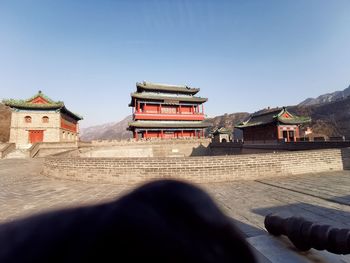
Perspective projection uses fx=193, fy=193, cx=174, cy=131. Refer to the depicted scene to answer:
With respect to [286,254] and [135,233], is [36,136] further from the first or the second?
[135,233]

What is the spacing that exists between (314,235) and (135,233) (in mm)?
2087

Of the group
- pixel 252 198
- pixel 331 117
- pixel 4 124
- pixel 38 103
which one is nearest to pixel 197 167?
pixel 252 198

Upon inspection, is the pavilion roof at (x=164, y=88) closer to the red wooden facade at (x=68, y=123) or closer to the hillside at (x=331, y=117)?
the red wooden facade at (x=68, y=123)

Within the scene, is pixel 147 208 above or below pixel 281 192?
above

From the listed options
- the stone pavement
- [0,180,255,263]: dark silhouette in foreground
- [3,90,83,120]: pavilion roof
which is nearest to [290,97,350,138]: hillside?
the stone pavement

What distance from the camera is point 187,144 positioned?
82.1 feet

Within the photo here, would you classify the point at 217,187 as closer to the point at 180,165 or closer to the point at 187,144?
the point at 180,165

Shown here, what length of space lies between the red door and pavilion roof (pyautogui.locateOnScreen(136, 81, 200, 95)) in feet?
47.2

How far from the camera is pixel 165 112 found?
28.9 m

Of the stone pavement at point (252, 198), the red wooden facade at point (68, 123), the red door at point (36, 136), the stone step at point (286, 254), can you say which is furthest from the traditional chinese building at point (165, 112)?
the stone step at point (286, 254)

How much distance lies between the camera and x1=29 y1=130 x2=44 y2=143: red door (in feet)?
79.2

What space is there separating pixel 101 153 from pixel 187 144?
10439mm

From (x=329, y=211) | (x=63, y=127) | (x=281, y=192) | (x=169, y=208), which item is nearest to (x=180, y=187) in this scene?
(x=169, y=208)

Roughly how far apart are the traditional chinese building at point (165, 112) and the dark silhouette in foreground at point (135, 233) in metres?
26.1
